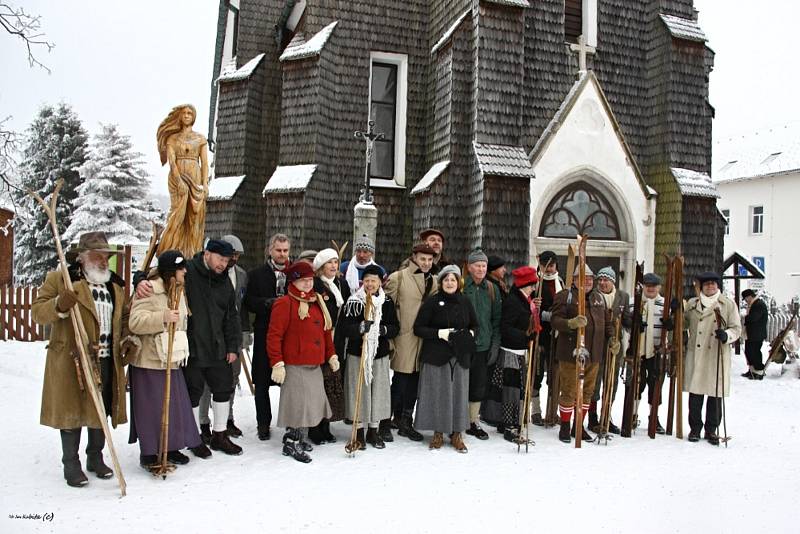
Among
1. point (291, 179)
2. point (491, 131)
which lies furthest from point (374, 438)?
point (291, 179)

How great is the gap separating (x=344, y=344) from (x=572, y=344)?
7.45 feet

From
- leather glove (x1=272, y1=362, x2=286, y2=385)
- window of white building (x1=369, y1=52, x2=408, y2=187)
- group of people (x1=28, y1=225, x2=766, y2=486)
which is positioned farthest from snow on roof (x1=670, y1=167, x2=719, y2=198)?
leather glove (x1=272, y1=362, x2=286, y2=385)

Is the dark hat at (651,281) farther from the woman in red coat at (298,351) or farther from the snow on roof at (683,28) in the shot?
the snow on roof at (683,28)

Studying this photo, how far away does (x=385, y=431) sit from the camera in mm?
6297

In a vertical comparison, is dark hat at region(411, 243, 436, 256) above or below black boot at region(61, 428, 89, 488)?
above

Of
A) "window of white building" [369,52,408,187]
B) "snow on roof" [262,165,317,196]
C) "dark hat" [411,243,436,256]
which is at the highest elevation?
"window of white building" [369,52,408,187]

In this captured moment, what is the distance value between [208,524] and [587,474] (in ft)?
10.1

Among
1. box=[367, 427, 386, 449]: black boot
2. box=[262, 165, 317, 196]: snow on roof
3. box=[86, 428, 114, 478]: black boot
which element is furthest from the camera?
box=[262, 165, 317, 196]: snow on roof

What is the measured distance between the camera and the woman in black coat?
5992 millimetres

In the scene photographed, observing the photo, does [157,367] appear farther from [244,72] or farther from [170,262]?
[244,72]

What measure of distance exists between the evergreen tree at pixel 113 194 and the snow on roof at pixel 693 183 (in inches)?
944

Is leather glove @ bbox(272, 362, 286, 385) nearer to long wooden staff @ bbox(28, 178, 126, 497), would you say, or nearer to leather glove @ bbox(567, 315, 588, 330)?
long wooden staff @ bbox(28, 178, 126, 497)

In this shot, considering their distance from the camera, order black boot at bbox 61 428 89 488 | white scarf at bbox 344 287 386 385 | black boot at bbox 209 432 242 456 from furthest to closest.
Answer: white scarf at bbox 344 287 386 385 → black boot at bbox 209 432 242 456 → black boot at bbox 61 428 89 488

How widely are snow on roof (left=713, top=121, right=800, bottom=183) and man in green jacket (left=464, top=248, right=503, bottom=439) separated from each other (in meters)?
28.4
